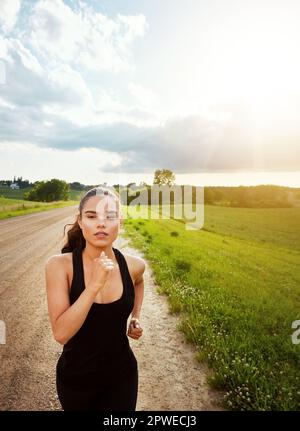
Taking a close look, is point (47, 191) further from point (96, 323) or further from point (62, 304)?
point (62, 304)

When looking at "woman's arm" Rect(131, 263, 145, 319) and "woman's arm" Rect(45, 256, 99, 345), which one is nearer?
"woman's arm" Rect(45, 256, 99, 345)

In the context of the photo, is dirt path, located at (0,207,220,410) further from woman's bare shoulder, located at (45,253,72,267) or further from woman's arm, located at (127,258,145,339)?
woman's bare shoulder, located at (45,253,72,267)

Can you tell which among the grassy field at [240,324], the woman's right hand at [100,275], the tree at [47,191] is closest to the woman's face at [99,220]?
the woman's right hand at [100,275]

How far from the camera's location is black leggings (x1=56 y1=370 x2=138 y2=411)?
2682 mm

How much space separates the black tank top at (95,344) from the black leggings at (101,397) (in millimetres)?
58

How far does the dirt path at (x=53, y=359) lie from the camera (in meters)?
4.48

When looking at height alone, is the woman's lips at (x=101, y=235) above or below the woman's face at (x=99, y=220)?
below

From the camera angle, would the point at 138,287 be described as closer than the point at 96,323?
No

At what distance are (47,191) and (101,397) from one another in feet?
486

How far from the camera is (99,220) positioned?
271 centimetres

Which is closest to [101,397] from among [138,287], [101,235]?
[138,287]

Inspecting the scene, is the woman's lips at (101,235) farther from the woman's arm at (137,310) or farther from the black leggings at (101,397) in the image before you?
the black leggings at (101,397)

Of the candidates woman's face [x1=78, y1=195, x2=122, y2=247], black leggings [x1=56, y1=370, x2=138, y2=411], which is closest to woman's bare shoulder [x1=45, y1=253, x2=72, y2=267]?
woman's face [x1=78, y1=195, x2=122, y2=247]
